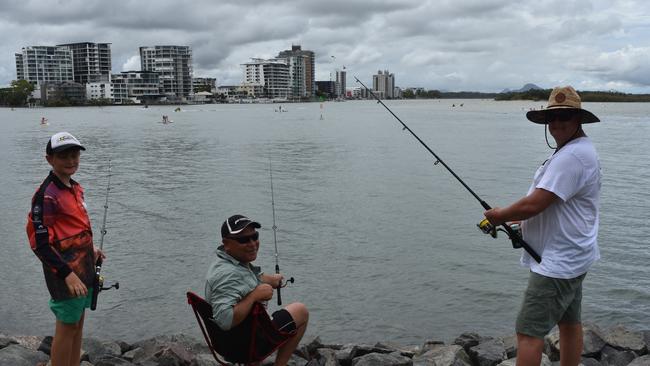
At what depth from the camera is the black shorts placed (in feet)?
15.0

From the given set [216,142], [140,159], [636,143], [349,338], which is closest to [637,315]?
[349,338]

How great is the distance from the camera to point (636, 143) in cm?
3588

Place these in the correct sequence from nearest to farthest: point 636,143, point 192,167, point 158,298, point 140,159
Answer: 1. point 158,298
2. point 192,167
3. point 140,159
4. point 636,143

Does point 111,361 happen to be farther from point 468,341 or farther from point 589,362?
point 589,362

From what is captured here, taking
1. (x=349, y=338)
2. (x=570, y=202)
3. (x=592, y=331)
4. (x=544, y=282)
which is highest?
(x=570, y=202)

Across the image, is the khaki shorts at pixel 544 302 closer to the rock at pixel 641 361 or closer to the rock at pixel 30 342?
the rock at pixel 641 361

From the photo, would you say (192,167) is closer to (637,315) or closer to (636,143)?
(637,315)

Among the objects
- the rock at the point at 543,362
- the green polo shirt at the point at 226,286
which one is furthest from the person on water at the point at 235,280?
the rock at the point at 543,362

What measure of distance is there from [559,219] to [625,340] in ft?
10.5

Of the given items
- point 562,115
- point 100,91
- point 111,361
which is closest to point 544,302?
point 562,115

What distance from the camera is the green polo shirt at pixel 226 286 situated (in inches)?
163

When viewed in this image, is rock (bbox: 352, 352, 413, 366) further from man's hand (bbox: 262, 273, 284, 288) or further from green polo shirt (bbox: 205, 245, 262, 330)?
green polo shirt (bbox: 205, 245, 262, 330)

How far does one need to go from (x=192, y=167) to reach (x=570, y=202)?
2244 cm

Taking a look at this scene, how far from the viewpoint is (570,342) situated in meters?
4.34
